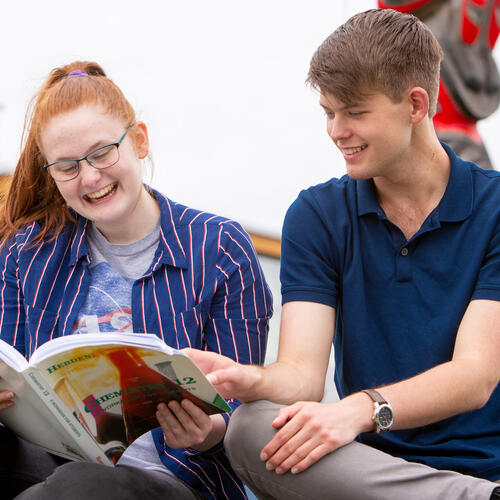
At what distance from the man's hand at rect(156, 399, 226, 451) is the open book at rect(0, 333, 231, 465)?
0.01 meters

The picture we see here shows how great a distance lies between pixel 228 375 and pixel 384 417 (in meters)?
Result: 0.21

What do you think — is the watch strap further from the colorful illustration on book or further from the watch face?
the colorful illustration on book

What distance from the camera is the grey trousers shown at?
0.83 meters

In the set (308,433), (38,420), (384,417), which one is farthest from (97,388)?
(384,417)

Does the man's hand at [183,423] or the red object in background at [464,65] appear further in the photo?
the red object in background at [464,65]

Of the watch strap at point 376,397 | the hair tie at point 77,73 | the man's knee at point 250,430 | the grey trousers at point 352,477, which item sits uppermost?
the hair tie at point 77,73

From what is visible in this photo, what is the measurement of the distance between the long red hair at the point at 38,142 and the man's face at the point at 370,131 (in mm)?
358

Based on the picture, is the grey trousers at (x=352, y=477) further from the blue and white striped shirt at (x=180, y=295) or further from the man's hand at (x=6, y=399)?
the man's hand at (x=6, y=399)

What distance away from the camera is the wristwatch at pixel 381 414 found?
90 cm

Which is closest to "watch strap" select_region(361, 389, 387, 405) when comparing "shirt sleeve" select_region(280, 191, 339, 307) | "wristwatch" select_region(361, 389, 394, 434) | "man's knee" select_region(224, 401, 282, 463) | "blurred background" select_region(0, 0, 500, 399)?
"wristwatch" select_region(361, 389, 394, 434)

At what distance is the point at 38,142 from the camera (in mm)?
1170

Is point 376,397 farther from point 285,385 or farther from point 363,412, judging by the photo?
point 285,385

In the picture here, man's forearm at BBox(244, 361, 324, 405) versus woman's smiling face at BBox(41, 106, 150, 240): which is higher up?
woman's smiling face at BBox(41, 106, 150, 240)

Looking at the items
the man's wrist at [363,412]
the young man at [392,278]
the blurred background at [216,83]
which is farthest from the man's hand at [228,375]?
the blurred background at [216,83]
